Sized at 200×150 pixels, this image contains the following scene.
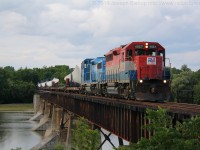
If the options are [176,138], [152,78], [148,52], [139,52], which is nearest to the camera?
[176,138]

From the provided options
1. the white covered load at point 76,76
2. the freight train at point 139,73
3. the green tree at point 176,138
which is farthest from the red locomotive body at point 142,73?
the white covered load at point 76,76

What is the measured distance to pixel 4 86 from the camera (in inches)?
6909

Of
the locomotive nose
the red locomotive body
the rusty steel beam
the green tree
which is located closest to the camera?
the green tree

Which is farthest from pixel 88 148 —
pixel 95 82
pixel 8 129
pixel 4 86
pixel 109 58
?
pixel 4 86

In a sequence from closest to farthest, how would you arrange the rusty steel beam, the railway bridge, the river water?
the railway bridge < the rusty steel beam < the river water

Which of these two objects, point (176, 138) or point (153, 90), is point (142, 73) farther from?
point (176, 138)

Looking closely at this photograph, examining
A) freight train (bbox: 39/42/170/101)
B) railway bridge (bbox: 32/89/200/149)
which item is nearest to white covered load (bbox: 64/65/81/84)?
freight train (bbox: 39/42/170/101)

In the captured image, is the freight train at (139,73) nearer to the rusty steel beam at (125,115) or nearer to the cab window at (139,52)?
the cab window at (139,52)

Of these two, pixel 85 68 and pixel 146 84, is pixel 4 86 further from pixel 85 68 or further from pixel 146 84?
pixel 146 84

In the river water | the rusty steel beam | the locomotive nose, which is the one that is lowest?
the river water

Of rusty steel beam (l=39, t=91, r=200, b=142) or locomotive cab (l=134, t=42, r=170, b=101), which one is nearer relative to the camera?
rusty steel beam (l=39, t=91, r=200, b=142)

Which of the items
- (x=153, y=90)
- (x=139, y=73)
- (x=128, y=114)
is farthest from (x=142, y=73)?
(x=128, y=114)

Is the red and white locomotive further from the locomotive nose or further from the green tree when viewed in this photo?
the green tree

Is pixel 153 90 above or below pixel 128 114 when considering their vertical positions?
above
